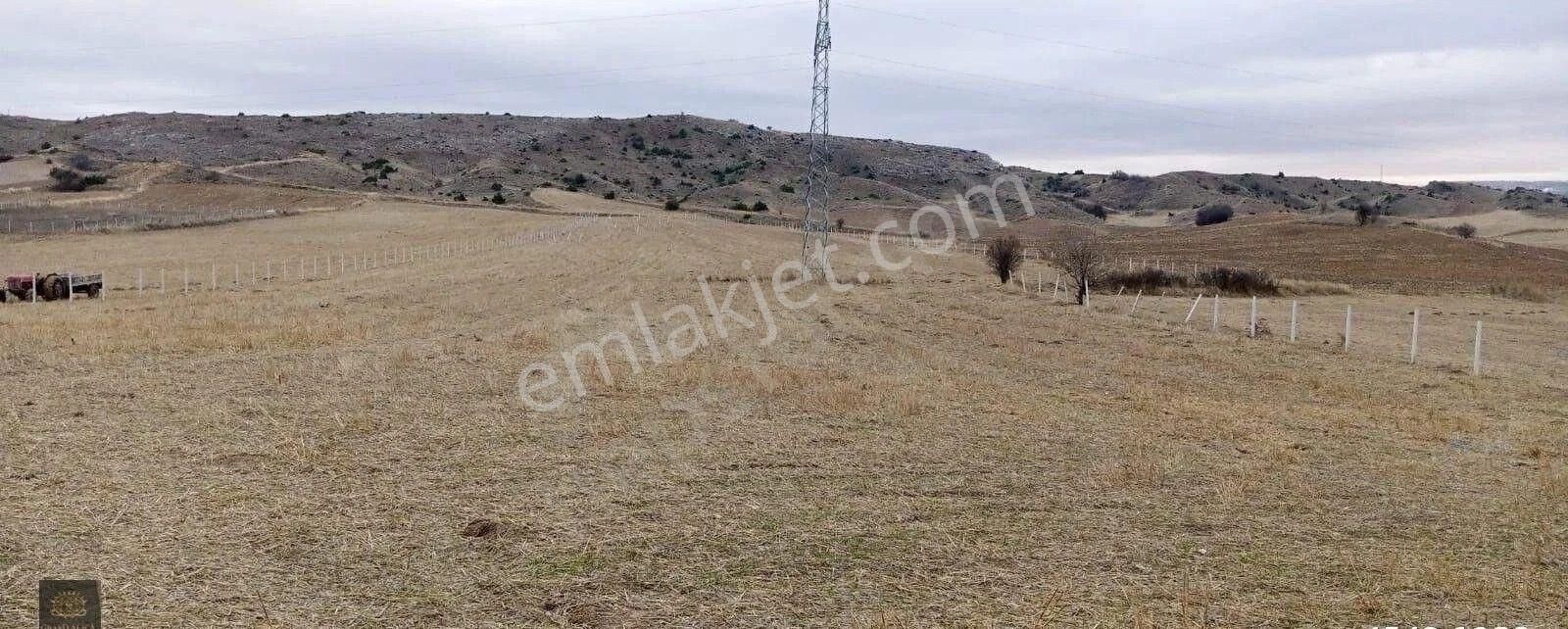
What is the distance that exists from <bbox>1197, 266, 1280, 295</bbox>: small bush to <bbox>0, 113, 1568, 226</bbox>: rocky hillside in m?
64.7

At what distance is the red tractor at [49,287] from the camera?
32.5 m

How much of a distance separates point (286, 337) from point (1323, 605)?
2018cm

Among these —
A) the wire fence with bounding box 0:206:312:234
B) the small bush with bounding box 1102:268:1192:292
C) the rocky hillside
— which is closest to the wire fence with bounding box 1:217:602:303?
the wire fence with bounding box 0:206:312:234

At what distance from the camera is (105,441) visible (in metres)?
12.4

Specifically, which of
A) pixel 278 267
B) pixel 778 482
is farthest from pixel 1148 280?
pixel 778 482

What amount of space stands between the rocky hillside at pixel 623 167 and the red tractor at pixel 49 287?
77.3 m

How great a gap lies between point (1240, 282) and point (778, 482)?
42.8 meters

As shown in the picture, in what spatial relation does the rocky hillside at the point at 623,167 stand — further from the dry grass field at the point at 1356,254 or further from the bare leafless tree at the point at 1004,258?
the bare leafless tree at the point at 1004,258

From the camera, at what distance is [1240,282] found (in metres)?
49.1

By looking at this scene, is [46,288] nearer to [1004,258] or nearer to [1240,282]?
[1004,258]

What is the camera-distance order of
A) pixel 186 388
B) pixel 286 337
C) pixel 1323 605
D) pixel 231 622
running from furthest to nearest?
1. pixel 286 337
2. pixel 186 388
3. pixel 1323 605
4. pixel 231 622

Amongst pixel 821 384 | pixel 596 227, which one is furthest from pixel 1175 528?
pixel 596 227

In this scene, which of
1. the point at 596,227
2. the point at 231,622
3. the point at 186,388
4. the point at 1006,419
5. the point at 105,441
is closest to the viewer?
the point at 231,622

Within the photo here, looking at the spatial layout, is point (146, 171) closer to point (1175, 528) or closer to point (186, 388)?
point (186, 388)
